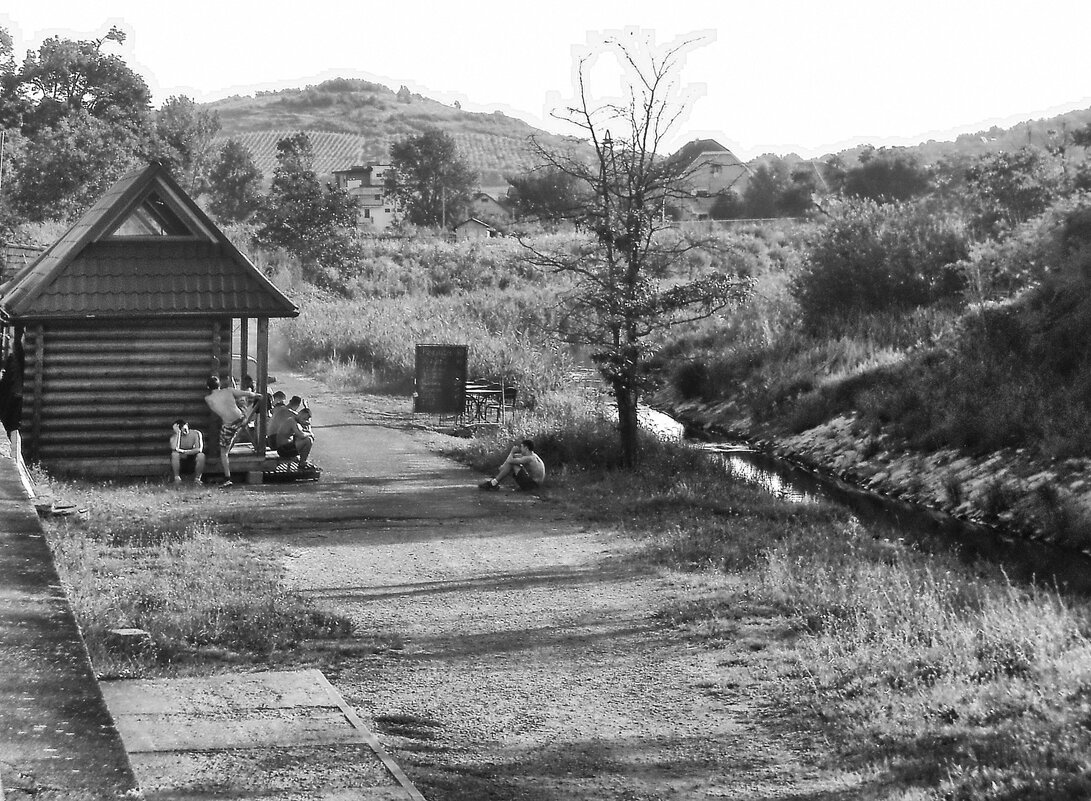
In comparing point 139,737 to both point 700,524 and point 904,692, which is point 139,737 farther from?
point 700,524

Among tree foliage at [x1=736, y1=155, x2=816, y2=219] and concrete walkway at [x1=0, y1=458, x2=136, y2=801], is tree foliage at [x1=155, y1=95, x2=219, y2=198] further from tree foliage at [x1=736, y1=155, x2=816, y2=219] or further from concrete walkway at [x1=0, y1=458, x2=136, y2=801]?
concrete walkway at [x1=0, y1=458, x2=136, y2=801]

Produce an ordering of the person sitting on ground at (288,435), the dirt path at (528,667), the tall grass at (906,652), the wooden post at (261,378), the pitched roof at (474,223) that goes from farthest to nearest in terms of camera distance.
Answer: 1. the pitched roof at (474,223)
2. the person sitting on ground at (288,435)
3. the wooden post at (261,378)
4. the dirt path at (528,667)
5. the tall grass at (906,652)

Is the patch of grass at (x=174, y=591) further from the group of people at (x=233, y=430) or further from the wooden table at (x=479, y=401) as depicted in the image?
the wooden table at (x=479, y=401)

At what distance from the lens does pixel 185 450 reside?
60.5 ft

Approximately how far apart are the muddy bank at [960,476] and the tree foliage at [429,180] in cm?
6699

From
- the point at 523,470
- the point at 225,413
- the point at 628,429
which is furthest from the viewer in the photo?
the point at 628,429

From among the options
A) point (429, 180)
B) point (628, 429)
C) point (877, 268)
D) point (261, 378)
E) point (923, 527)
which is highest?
point (429, 180)

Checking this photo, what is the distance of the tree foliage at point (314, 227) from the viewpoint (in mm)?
55688

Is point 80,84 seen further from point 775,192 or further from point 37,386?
point 37,386

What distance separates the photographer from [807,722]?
29.8 ft

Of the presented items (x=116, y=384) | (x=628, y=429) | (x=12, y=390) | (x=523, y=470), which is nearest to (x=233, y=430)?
(x=116, y=384)

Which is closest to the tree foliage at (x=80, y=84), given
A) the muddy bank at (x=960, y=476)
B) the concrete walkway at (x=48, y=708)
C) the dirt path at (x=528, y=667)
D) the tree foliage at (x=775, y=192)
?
the tree foliage at (x=775, y=192)

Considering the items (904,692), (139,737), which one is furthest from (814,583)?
(139,737)

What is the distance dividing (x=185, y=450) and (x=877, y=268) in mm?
23466
